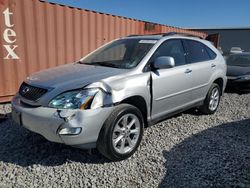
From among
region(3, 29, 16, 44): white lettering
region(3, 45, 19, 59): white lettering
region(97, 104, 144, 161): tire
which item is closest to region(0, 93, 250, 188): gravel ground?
region(97, 104, 144, 161): tire

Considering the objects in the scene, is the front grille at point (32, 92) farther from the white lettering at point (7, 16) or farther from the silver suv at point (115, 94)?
the white lettering at point (7, 16)

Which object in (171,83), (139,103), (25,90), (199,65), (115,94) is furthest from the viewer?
(199,65)

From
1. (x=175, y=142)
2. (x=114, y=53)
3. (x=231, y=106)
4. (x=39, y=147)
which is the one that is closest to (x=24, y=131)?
(x=39, y=147)

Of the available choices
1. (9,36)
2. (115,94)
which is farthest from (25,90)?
(9,36)

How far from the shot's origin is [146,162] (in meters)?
3.06

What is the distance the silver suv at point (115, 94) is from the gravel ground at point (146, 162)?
0.98 ft

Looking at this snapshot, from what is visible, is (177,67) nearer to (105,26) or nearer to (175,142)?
(175,142)

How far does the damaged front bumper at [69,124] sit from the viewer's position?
8.57 feet

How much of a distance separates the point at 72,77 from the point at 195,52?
2.59 metres

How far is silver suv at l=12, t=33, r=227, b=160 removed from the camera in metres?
2.67

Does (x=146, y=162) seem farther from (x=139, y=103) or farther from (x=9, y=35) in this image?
(x=9, y=35)

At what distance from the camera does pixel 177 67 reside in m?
3.90

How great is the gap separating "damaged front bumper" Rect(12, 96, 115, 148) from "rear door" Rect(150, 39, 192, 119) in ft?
3.25

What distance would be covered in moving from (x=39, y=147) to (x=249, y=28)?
27626 millimetres
